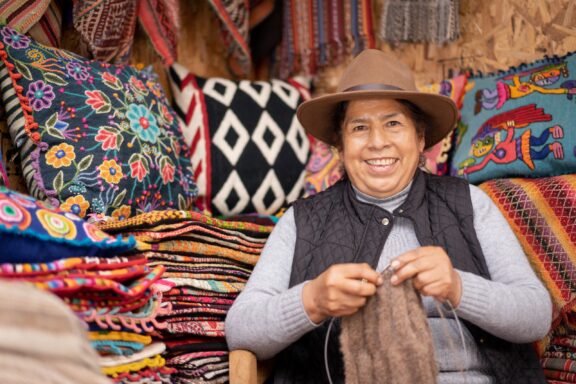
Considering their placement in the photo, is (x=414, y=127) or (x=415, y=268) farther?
(x=414, y=127)

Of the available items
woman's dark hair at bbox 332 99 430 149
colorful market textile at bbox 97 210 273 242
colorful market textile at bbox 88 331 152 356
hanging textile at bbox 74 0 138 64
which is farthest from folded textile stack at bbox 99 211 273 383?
hanging textile at bbox 74 0 138 64

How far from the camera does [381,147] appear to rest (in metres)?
1.61

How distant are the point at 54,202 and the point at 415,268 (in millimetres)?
977

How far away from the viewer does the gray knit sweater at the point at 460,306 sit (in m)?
1.33

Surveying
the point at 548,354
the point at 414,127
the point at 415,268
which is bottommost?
the point at 548,354

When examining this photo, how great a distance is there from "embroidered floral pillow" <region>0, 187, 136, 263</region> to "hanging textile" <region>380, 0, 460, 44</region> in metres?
1.58

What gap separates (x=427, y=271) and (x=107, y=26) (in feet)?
4.59

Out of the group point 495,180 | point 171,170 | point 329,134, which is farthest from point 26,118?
point 495,180

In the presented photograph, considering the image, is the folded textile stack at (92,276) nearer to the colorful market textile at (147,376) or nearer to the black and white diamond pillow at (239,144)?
the colorful market textile at (147,376)

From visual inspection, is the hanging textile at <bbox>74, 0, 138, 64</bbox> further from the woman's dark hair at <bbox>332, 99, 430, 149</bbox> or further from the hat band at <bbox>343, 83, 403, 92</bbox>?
the hat band at <bbox>343, 83, 403, 92</bbox>

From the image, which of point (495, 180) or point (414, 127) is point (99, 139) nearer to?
point (414, 127)

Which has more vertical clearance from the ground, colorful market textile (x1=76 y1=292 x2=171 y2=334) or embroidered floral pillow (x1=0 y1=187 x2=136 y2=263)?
embroidered floral pillow (x1=0 y1=187 x2=136 y2=263)

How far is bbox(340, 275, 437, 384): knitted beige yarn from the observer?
1177 millimetres

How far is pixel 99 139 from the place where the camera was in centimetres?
176
